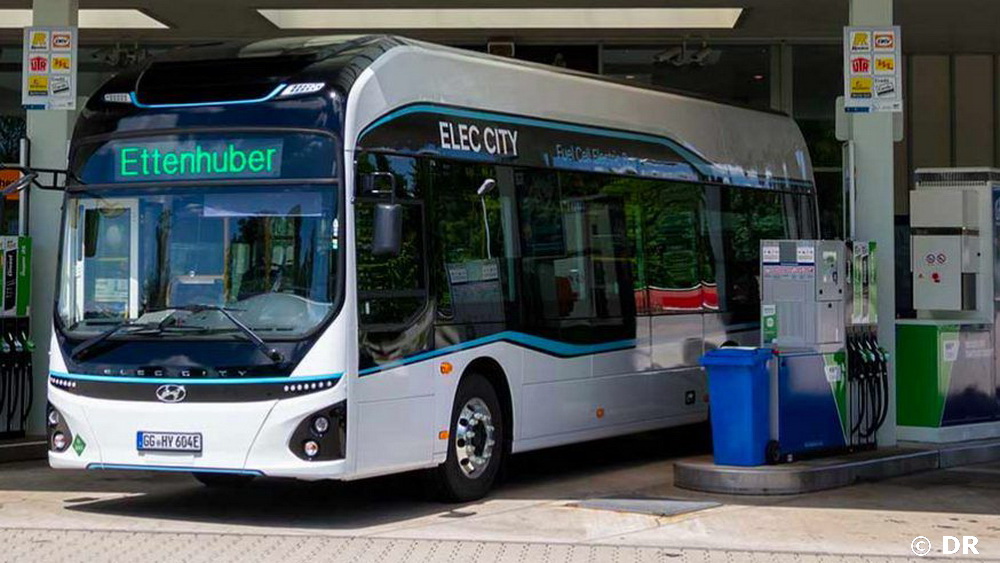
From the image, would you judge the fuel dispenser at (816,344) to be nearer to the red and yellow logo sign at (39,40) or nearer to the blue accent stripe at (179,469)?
the blue accent stripe at (179,469)

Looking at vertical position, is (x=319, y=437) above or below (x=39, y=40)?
below

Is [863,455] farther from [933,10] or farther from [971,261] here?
[933,10]

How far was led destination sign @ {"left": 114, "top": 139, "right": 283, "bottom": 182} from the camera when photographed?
31.8 ft

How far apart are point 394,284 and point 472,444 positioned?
5.04ft

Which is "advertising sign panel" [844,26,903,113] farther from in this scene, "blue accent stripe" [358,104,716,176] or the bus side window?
the bus side window

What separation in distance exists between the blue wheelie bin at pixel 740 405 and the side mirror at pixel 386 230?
3.24m

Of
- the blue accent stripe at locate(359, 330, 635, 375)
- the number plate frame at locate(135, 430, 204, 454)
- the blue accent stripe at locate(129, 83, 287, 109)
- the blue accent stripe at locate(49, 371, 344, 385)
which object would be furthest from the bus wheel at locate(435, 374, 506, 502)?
the blue accent stripe at locate(129, 83, 287, 109)

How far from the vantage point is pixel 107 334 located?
9820 mm

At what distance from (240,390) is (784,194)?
8.00 meters

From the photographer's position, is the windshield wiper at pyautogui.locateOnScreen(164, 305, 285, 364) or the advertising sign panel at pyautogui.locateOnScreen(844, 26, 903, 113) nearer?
the windshield wiper at pyautogui.locateOnScreen(164, 305, 285, 364)

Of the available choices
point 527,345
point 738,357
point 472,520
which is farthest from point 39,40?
point 738,357

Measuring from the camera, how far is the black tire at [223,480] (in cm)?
1004

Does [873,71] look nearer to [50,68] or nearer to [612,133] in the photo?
[612,133]

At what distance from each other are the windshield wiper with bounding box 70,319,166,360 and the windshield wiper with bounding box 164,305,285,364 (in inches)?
4.9
